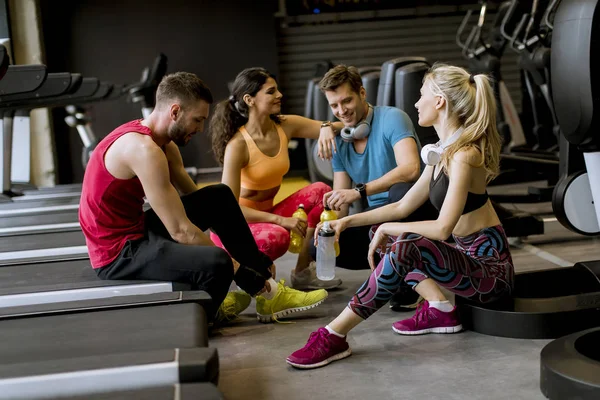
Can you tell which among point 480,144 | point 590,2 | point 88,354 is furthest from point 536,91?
point 88,354

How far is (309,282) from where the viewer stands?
3775 millimetres

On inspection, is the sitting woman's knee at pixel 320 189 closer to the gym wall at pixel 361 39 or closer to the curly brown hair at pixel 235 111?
the curly brown hair at pixel 235 111

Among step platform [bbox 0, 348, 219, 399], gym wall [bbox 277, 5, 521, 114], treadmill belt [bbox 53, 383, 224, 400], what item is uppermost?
gym wall [bbox 277, 5, 521, 114]

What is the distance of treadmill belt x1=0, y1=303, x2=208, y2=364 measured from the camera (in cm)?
212

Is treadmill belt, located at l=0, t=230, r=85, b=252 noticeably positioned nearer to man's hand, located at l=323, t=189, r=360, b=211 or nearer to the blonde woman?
man's hand, located at l=323, t=189, r=360, b=211

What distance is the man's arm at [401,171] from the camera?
134 inches


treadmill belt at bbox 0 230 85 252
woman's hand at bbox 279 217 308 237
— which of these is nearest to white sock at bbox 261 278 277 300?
woman's hand at bbox 279 217 308 237

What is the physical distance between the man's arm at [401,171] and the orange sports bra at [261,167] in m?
0.46

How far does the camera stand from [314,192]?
3746 mm

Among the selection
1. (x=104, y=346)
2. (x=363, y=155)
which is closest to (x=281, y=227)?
(x=363, y=155)

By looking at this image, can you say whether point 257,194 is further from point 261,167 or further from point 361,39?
point 361,39

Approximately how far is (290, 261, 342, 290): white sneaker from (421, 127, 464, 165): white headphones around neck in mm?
1225

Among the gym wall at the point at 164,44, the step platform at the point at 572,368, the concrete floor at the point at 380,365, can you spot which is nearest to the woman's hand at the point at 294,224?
the concrete floor at the point at 380,365

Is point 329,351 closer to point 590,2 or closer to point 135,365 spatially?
point 135,365
